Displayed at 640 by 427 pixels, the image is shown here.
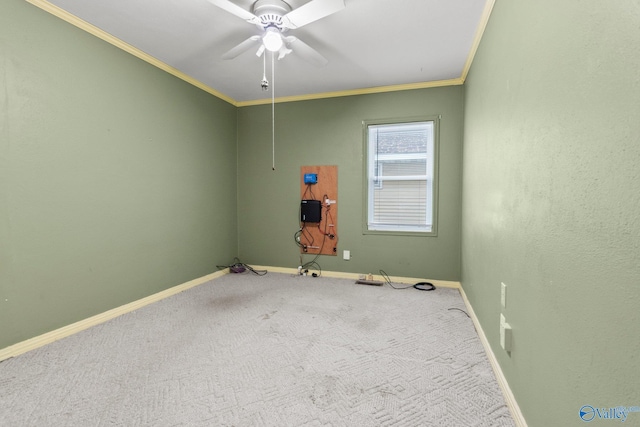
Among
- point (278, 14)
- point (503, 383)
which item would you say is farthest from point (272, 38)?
point (503, 383)

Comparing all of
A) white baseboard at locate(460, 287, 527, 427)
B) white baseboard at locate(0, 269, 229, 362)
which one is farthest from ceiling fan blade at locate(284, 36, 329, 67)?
white baseboard at locate(0, 269, 229, 362)

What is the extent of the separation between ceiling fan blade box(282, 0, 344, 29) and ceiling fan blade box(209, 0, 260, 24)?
221 millimetres

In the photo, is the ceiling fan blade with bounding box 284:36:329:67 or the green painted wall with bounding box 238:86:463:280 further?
the green painted wall with bounding box 238:86:463:280

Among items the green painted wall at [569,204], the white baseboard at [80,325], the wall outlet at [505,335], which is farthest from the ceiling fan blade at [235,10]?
the white baseboard at [80,325]

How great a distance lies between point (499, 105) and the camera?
70.1 inches

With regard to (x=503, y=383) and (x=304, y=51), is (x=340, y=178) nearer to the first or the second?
(x=304, y=51)

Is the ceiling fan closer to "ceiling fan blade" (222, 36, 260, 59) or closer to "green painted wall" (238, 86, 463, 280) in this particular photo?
"ceiling fan blade" (222, 36, 260, 59)

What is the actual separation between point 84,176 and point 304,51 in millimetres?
2132

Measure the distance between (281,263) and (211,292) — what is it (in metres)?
1.16

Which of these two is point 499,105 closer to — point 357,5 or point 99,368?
point 357,5

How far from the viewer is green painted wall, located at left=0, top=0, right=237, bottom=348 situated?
195cm

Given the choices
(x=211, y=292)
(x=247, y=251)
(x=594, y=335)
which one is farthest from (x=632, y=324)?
(x=247, y=251)

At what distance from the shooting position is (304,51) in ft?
7.89

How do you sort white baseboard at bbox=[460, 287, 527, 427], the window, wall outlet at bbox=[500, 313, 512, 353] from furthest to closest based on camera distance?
the window < wall outlet at bbox=[500, 313, 512, 353] < white baseboard at bbox=[460, 287, 527, 427]
